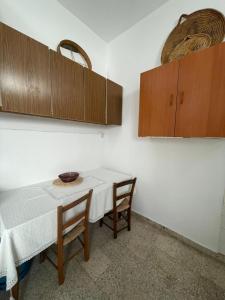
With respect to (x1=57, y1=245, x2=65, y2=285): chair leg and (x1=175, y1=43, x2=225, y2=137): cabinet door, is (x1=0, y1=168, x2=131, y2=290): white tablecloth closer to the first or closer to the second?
(x1=57, y1=245, x2=65, y2=285): chair leg

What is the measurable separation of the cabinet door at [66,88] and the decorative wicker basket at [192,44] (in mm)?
1199

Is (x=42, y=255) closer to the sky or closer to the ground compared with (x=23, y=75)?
closer to the ground

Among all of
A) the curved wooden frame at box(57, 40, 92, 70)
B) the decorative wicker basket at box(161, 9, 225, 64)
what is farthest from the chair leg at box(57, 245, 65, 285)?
the decorative wicker basket at box(161, 9, 225, 64)

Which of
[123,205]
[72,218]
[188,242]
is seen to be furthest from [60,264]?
[188,242]

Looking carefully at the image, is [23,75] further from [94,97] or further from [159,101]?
[159,101]

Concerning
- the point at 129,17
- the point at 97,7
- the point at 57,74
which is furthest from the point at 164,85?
the point at 97,7

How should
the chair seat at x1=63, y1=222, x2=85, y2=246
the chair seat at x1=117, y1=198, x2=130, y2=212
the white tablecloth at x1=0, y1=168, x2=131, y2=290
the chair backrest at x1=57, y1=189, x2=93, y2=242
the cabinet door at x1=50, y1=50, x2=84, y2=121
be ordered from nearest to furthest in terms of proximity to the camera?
the white tablecloth at x1=0, y1=168, x2=131, y2=290
the chair backrest at x1=57, y1=189, x2=93, y2=242
the chair seat at x1=63, y1=222, x2=85, y2=246
the cabinet door at x1=50, y1=50, x2=84, y2=121
the chair seat at x1=117, y1=198, x2=130, y2=212

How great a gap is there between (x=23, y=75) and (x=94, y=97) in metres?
0.87

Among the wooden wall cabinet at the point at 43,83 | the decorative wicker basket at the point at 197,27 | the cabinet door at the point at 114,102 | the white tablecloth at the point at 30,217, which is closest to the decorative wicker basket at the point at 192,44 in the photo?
the decorative wicker basket at the point at 197,27

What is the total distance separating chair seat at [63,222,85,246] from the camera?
122 cm

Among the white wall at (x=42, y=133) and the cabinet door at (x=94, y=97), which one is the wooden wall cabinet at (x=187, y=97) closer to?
the cabinet door at (x=94, y=97)

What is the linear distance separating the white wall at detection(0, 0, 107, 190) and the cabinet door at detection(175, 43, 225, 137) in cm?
148

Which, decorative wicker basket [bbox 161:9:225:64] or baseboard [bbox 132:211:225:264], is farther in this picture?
baseboard [bbox 132:211:225:264]

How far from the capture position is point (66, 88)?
5.10ft
